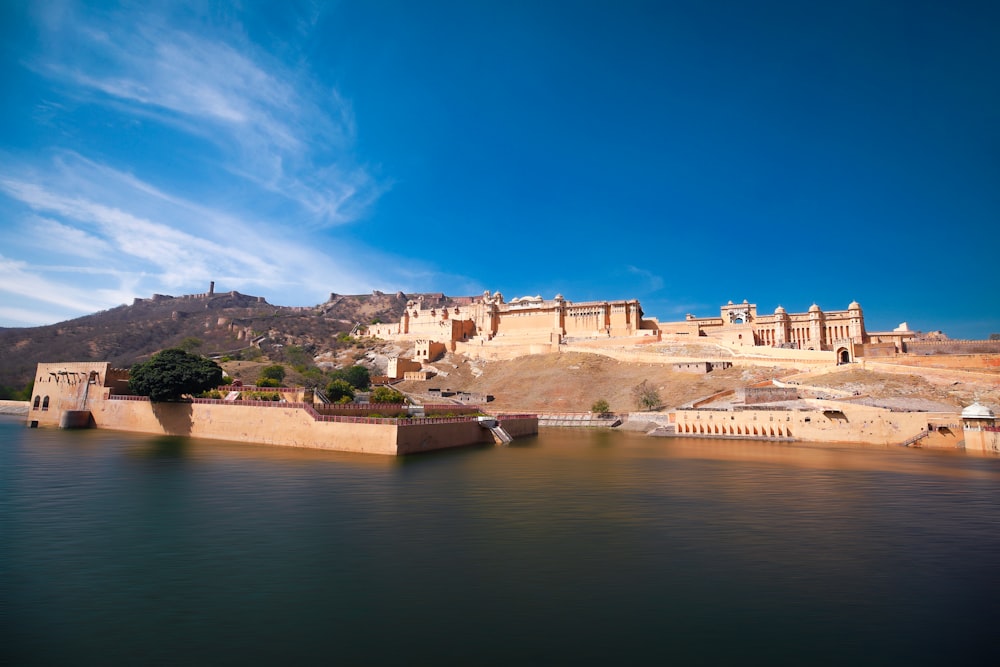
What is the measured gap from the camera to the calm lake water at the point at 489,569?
781cm

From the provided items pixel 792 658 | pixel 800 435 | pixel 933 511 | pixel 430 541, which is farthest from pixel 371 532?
pixel 800 435

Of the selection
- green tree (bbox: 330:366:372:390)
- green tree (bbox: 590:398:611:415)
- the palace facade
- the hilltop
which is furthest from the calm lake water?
the palace facade

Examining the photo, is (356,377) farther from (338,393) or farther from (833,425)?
(833,425)

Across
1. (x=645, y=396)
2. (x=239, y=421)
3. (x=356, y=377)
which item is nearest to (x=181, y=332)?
(x=356, y=377)

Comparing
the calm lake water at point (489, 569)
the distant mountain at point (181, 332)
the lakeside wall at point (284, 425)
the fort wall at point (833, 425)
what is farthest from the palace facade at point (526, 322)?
the calm lake water at point (489, 569)

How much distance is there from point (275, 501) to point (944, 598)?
53.3 ft

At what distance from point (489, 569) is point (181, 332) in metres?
134

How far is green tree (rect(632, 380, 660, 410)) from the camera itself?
5394 centimetres

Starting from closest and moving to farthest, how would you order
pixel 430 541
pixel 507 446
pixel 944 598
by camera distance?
pixel 944 598
pixel 430 541
pixel 507 446

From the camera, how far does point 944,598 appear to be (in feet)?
32.4

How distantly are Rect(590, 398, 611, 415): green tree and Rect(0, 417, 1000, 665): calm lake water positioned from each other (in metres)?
32.3

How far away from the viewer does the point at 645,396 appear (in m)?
55.8

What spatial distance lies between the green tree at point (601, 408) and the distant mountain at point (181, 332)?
64.0 metres

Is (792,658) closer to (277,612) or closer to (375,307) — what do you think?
(277,612)
